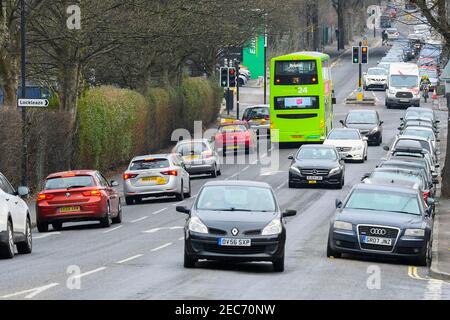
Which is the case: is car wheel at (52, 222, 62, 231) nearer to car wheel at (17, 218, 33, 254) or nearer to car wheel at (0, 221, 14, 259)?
car wheel at (17, 218, 33, 254)

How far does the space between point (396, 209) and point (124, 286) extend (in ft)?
27.3

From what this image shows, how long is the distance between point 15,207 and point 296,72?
36516mm

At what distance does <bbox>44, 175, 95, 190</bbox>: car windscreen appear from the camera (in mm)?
31578

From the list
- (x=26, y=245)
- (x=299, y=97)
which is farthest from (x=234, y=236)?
(x=299, y=97)

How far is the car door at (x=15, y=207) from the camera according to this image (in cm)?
2391

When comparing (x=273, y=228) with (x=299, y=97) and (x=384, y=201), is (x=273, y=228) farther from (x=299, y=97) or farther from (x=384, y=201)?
(x=299, y=97)

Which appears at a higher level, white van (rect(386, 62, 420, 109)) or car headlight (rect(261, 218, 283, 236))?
white van (rect(386, 62, 420, 109))

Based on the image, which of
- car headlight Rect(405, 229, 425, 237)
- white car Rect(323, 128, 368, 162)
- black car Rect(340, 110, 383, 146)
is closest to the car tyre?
car headlight Rect(405, 229, 425, 237)

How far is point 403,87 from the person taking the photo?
8744 cm

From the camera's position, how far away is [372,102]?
92375 millimetres

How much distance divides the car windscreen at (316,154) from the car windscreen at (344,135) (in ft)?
30.6

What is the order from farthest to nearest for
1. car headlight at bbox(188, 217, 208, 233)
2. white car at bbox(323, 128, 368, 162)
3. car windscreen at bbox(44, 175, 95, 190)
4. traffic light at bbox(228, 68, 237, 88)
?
traffic light at bbox(228, 68, 237, 88), white car at bbox(323, 128, 368, 162), car windscreen at bbox(44, 175, 95, 190), car headlight at bbox(188, 217, 208, 233)

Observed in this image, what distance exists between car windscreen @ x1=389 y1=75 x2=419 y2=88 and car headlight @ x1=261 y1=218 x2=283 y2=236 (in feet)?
220

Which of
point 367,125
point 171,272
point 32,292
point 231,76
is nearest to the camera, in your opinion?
point 32,292
